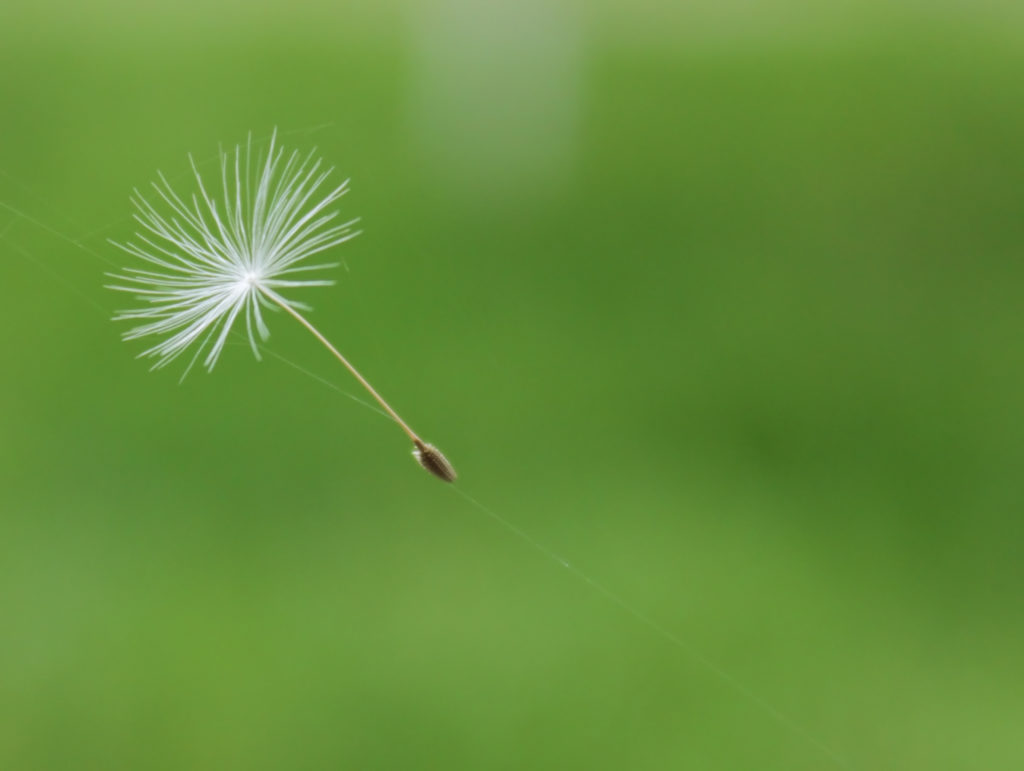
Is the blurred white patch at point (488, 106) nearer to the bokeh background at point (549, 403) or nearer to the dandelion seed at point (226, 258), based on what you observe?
the bokeh background at point (549, 403)

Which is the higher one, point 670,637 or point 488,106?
point 488,106

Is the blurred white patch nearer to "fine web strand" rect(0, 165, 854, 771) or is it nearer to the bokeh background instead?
the bokeh background

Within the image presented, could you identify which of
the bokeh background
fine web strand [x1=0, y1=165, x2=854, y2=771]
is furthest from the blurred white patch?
fine web strand [x1=0, y1=165, x2=854, y2=771]

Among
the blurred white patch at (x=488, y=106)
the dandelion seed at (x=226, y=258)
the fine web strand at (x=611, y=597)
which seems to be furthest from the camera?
the blurred white patch at (x=488, y=106)

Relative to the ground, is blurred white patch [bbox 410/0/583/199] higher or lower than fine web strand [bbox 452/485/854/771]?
higher

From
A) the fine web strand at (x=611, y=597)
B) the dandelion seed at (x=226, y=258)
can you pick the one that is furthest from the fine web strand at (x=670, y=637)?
the dandelion seed at (x=226, y=258)

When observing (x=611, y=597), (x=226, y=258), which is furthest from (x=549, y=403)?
(x=226, y=258)

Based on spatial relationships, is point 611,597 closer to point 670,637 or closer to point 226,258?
point 670,637
